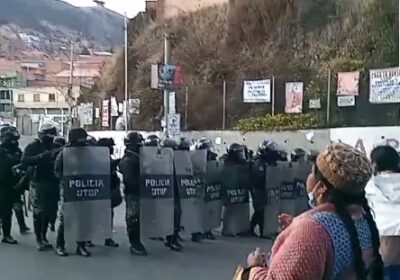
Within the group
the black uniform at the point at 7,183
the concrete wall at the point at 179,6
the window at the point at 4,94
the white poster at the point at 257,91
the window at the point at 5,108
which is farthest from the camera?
the window at the point at 4,94

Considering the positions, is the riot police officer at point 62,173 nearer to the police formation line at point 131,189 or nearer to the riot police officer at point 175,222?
the police formation line at point 131,189

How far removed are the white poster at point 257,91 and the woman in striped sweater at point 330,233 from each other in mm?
28475

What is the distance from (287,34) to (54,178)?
27148 millimetres

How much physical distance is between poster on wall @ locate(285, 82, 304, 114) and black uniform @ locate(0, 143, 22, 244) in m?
18.6

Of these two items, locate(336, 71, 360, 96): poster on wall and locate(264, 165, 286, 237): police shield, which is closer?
locate(264, 165, 286, 237): police shield

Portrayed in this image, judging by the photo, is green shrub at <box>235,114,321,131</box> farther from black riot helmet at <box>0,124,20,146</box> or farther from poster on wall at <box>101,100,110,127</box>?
black riot helmet at <box>0,124,20,146</box>

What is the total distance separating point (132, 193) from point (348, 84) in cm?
1647

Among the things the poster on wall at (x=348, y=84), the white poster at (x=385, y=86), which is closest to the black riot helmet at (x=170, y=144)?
the white poster at (x=385, y=86)

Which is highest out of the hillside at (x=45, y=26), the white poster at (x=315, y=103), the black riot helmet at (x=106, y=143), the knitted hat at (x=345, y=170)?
the hillside at (x=45, y=26)

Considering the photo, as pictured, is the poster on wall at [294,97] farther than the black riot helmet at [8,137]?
Yes

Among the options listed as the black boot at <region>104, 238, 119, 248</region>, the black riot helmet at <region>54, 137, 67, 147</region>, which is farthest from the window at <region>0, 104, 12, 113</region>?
the black boot at <region>104, 238, 119, 248</region>

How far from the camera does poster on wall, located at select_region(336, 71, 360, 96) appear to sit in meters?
27.1

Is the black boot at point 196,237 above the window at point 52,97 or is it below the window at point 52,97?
below

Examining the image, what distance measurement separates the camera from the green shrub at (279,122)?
30094 millimetres
